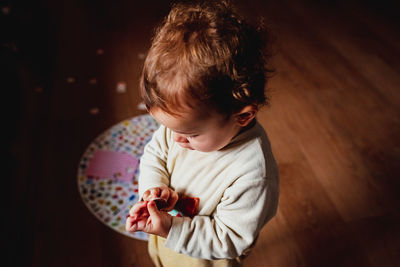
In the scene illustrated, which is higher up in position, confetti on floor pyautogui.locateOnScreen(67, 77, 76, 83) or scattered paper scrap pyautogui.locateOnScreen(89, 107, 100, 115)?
confetti on floor pyautogui.locateOnScreen(67, 77, 76, 83)

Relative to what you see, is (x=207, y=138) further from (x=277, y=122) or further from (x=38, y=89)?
(x=38, y=89)

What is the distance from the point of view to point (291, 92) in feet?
5.41

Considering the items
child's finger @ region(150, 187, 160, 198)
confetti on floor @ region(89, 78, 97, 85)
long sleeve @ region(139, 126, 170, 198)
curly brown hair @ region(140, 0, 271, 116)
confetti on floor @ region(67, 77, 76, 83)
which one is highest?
confetti on floor @ region(67, 77, 76, 83)

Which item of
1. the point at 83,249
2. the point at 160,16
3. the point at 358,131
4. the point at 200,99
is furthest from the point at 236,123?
the point at 160,16

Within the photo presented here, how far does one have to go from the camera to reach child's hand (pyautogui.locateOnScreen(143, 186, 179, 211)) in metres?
0.67

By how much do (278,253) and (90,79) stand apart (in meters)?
1.24

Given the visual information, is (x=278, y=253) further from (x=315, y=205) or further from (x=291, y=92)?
(x=291, y=92)

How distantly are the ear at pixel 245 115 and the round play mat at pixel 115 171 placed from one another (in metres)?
0.71

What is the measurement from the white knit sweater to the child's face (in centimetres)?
4

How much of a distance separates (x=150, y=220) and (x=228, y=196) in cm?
16

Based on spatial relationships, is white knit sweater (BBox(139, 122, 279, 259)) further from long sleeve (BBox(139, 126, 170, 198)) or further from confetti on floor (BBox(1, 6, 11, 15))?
confetti on floor (BBox(1, 6, 11, 15))

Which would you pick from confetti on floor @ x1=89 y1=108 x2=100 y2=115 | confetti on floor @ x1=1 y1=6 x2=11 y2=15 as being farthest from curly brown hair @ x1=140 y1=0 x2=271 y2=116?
confetti on floor @ x1=1 y1=6 x2=11 y2=15

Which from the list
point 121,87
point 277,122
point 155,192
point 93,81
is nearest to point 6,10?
point 93,81

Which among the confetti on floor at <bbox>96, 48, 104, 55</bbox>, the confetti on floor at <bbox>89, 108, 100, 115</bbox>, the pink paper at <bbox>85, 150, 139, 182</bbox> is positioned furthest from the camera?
the confetti on floor at <bbox>96, 48, 104, 55</bbox>
